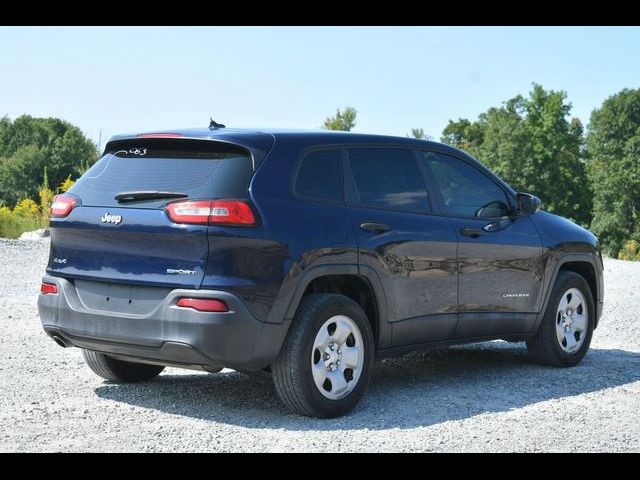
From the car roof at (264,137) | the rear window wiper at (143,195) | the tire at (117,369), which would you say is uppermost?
the car roof at (264,137)

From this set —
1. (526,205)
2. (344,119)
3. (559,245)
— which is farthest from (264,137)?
(344,119)

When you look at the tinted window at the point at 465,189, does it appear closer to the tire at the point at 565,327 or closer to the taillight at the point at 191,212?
the tire at the point at 565,327

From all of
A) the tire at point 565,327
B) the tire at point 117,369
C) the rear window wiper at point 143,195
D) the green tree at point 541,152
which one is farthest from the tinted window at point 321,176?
the green tree at point 541,152

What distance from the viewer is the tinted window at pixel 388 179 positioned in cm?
699

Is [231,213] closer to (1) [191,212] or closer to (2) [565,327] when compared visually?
(1) [191,212]

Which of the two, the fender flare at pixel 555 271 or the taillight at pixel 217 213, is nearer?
the taillight at pixel 217 213

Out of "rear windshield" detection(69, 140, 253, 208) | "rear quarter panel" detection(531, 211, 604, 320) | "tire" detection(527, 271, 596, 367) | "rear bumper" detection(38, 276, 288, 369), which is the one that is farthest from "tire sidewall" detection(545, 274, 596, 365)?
"rear windshield" detection(69, 140, 253, 208)

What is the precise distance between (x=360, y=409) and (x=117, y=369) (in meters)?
1.91

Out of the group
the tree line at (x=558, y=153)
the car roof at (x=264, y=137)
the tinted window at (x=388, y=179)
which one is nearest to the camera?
the car roof at (x=264, y=137)

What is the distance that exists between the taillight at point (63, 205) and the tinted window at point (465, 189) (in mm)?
2585

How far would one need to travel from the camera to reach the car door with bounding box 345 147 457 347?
686 cm

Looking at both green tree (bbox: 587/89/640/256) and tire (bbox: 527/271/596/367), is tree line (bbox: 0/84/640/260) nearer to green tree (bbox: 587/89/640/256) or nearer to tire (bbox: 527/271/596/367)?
green tree (bbox: 587/89/640/256)

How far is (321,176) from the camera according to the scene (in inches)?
265

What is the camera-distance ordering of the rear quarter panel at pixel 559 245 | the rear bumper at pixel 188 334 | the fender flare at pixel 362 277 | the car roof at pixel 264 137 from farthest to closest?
the rear quarter panel at pixel 559 245, the car roof at pixel 264 137, the fender flare at pixel 362 277, the rear bumper at pixel 188 334
